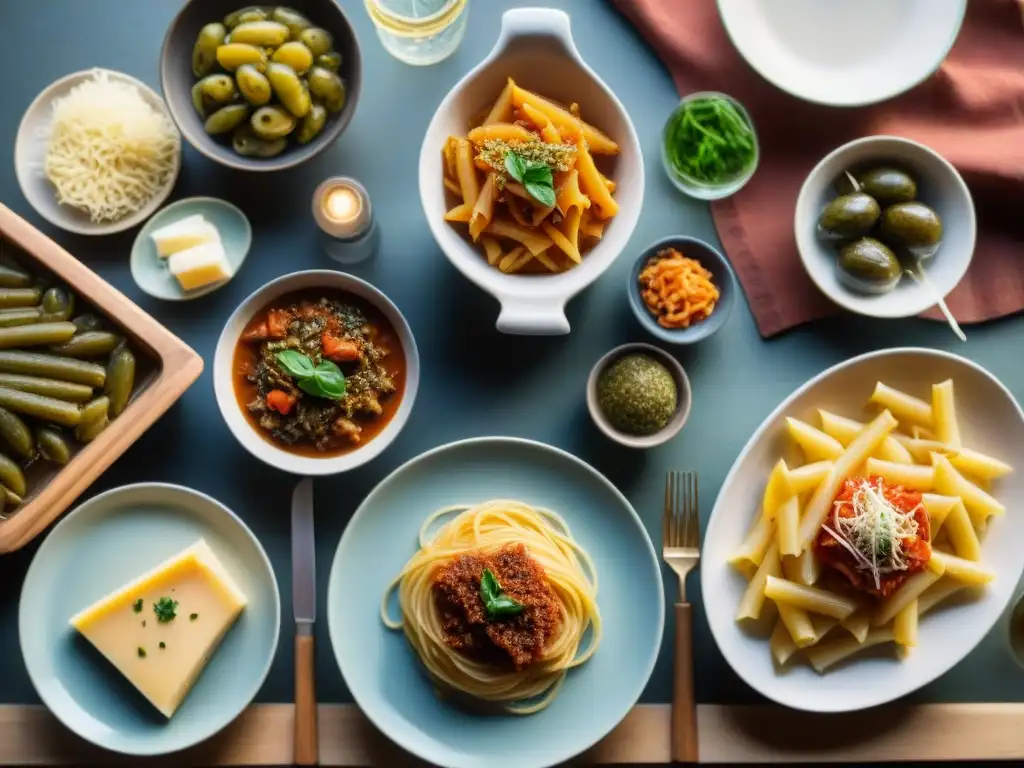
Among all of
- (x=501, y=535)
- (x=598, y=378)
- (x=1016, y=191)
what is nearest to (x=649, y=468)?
(x=598, y=378)

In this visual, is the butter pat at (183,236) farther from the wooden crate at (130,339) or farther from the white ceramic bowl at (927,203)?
the white ceramic bowl at (927,203)

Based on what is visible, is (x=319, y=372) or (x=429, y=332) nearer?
(x=319, y=372)

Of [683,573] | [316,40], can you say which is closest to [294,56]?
[316,40]

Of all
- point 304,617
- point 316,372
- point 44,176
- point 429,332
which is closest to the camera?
point 316,372

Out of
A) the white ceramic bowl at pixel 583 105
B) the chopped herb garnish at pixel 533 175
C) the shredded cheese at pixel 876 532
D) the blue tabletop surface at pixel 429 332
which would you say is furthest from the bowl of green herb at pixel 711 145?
the shredded cheese at pixel 876 532

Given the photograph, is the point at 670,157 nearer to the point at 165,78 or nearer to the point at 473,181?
the point at 473,181

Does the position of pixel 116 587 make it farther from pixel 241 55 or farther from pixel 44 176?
pixel 241 55
